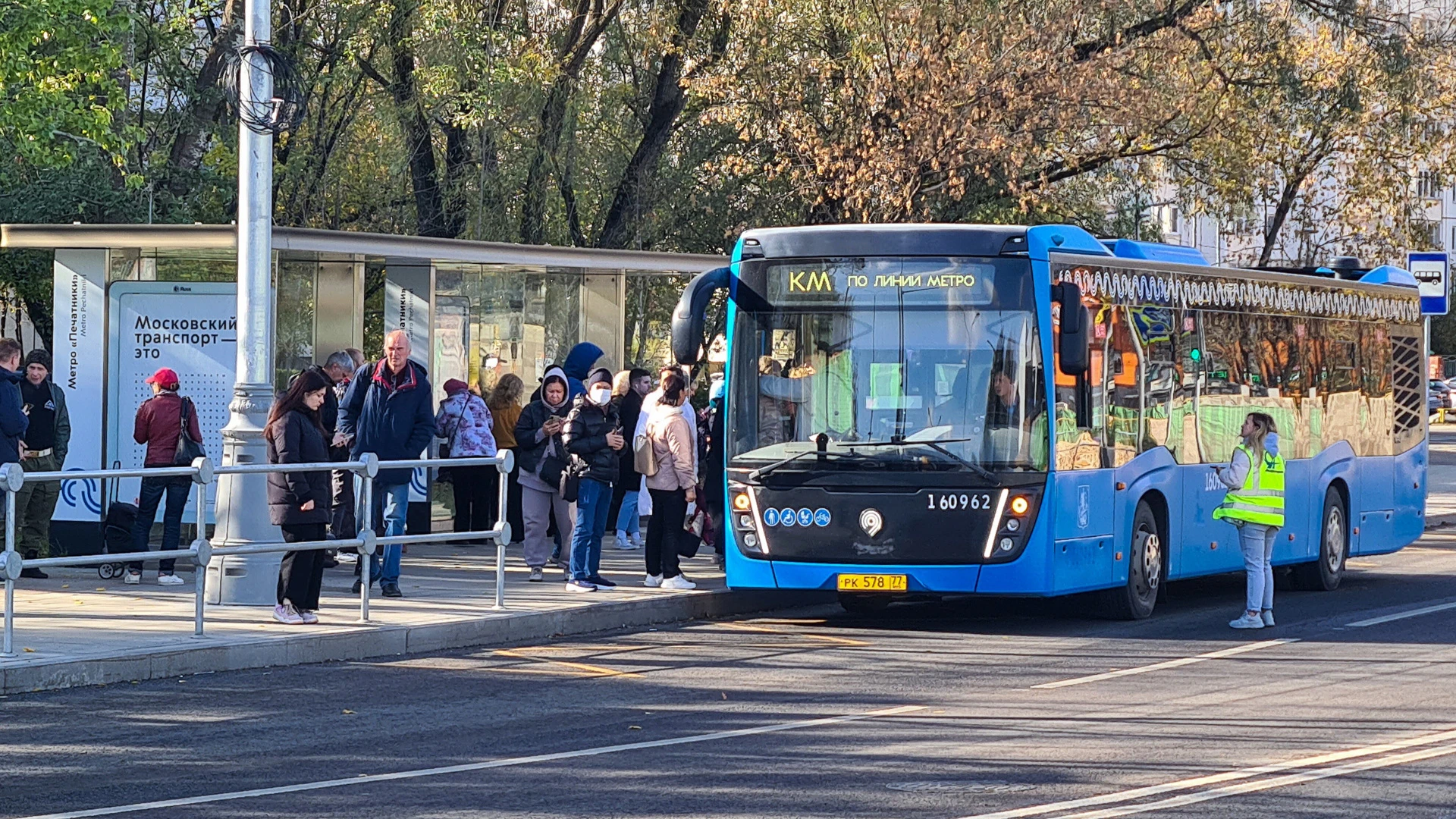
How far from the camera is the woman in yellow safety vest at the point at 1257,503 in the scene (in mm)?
14609

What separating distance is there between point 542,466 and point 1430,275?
14.2 metres

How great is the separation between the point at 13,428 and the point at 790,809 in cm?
865

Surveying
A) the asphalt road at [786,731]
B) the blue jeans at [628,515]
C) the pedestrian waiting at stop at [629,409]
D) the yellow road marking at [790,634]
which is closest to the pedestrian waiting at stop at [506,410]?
the blue jeans at [628,515]

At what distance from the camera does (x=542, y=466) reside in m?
15.4

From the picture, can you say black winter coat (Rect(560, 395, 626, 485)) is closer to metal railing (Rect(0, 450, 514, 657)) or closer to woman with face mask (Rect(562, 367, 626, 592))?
woman with face mask (Rect(562, 367, 626, 592))

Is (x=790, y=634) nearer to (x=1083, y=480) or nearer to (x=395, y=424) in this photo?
(x=1083, y=480)

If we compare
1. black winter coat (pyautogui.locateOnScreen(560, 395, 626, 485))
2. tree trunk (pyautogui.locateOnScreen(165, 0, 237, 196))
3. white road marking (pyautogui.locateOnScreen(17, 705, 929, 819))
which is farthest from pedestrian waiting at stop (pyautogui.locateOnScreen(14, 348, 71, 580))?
tree trunk (pyautogui.locateOnScreen(165, 0, 237, 196))

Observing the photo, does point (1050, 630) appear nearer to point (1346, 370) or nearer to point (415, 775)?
point (1346, 370)

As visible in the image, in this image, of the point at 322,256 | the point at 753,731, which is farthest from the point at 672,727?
the point at 322,256

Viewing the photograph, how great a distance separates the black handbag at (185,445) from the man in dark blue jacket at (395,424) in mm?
1546

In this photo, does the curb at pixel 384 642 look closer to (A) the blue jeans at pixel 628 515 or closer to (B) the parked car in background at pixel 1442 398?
(A) the blue jeans at pixel 628 515

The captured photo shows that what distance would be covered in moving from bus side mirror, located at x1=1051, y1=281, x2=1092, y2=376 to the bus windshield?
8.8 inches

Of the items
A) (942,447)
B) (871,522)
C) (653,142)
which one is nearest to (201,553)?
(871,522)

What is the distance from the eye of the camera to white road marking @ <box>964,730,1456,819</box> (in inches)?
299
